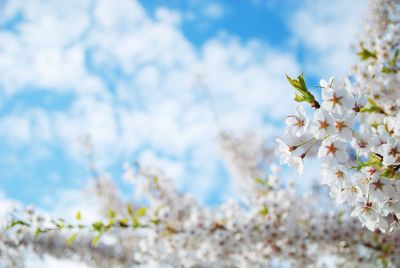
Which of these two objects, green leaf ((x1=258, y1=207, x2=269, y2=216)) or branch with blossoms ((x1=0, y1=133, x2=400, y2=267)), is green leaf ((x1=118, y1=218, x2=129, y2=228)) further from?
green leaf ((x1=258, y1=207, x2=269, y2=216))

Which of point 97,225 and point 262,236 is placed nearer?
point 97,225

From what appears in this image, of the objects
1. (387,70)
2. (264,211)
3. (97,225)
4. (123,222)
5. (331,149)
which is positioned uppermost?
(387,70)

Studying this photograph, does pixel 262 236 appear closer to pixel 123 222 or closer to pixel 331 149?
pixel 123 222

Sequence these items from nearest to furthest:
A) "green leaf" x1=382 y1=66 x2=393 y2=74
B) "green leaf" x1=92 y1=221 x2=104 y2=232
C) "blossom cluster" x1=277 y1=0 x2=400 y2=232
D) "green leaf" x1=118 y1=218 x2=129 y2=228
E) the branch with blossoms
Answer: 1. "blossom cluster" x1=277 y1=0 x2=400 y2=232
2. "green leaf" x1=382 y1=66 x2=393 y2=74
3. "green leaf" x1=92 y1=221 x2=104 y2=232
4. "green leaf" x1=118 y1=218 x2=129 y2=228
5. the branch with blossoms

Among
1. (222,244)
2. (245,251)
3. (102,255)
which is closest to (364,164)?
(222,244)

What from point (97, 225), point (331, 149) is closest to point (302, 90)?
point (331, 149)

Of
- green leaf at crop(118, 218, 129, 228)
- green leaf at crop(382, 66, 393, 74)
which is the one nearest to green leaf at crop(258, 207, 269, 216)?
green leaf at crop(118, 218, 129, 228)

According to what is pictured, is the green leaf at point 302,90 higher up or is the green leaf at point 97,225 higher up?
the green leaf at point 97,225

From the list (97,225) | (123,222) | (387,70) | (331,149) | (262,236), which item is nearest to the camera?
(331,149)

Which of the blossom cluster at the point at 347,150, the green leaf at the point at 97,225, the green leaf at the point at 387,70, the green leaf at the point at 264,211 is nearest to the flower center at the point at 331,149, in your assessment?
the blossom cluster at the point at 347,150

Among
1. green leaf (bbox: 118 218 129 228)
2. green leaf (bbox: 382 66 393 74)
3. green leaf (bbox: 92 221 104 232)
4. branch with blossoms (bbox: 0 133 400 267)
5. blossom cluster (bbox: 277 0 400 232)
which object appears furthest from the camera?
branch with blossoms (bbox: 0 133 400 267)

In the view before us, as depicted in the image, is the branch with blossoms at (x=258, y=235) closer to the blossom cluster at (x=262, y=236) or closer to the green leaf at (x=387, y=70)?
the blossom cluster at (x=262, y=236)
